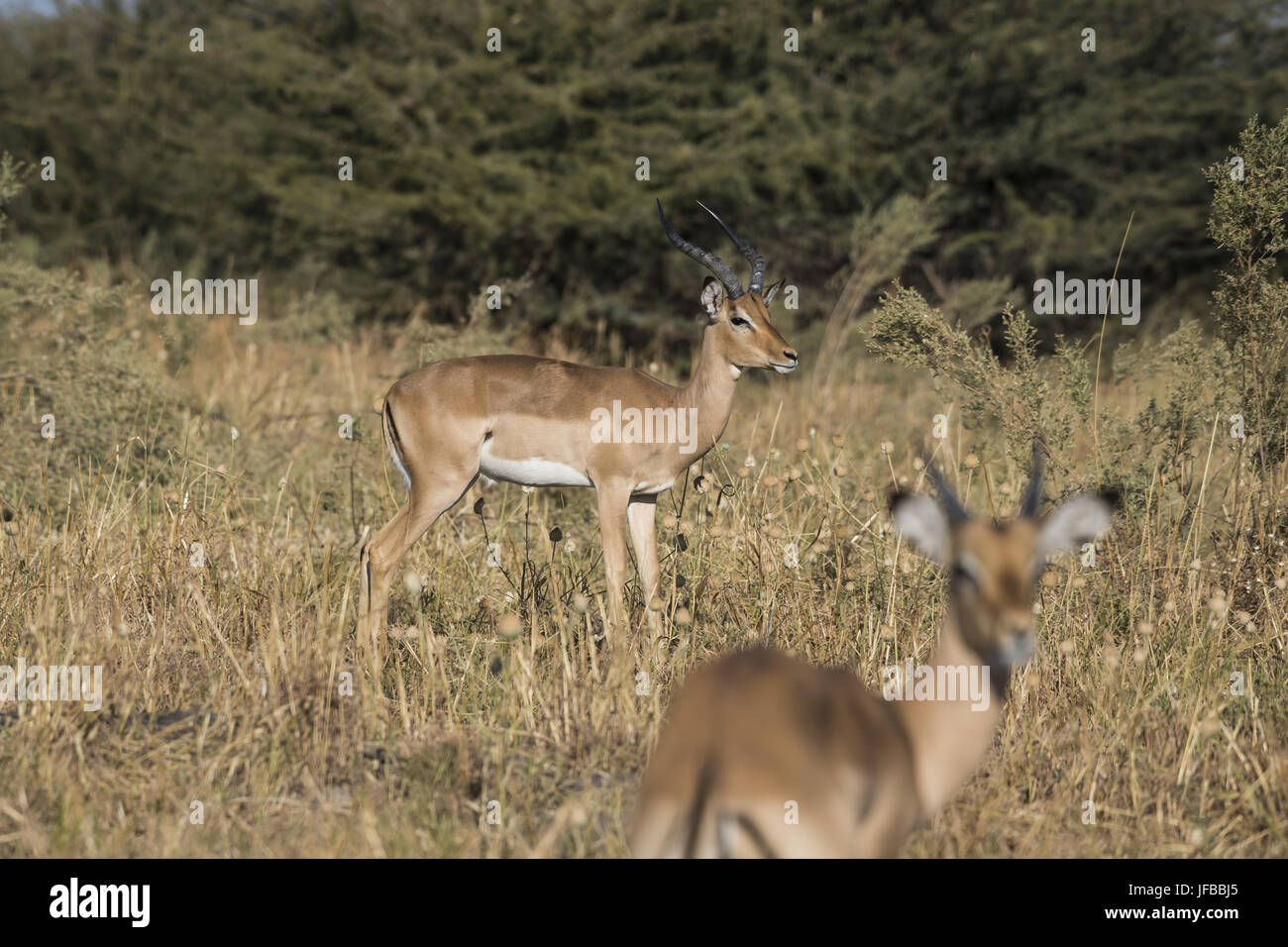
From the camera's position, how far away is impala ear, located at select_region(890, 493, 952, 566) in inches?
122

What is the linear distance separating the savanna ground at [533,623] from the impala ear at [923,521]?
913 mm

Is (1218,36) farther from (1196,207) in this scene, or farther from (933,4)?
(933,4)

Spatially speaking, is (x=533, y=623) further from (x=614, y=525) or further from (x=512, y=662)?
(x=614, y=525)

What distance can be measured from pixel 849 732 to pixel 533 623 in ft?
6.99

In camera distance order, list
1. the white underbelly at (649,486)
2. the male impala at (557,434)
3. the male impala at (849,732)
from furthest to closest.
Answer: the white underbelly at (649,486)
the male impala at (557,434)
the male impala at (849,732)

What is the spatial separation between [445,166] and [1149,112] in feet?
24.8

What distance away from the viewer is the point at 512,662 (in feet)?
15.1

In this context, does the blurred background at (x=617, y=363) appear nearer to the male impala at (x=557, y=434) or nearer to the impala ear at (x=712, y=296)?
the male impala at (x=557, y=434)

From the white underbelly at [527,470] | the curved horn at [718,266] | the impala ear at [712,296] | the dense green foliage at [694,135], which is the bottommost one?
the white underbelly at [527,470]

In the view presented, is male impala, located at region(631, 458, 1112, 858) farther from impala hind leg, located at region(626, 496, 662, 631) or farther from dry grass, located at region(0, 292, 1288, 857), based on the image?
impala hind leg, located at region(626, 496, 662, 631)

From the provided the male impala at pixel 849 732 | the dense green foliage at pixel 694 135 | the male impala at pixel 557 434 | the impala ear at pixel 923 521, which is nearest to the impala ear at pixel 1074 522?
the male impala at pixel 849 732

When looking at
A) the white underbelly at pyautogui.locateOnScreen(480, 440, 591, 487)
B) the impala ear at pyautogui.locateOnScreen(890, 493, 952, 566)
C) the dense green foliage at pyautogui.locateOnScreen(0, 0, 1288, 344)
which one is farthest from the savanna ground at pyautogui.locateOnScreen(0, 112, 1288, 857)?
the dense green foliage at pyautogui.locateOnScreen(0, 0, 1288, 344)

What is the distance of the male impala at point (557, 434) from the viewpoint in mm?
5918

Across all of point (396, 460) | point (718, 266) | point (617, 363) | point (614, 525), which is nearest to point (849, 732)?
point (614, 525)
